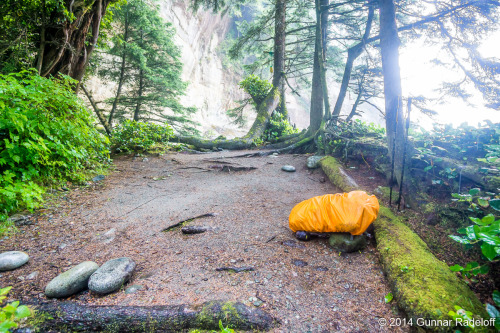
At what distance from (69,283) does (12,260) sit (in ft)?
2.83

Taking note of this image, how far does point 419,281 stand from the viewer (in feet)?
5.72

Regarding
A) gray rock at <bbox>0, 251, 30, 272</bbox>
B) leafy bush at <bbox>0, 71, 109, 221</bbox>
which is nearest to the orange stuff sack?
gray rock at <bbox>0, 251, 30, 272</bbox>

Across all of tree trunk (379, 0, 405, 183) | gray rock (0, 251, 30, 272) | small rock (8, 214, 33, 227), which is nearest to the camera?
gray rock (0, 251, 30, 272)

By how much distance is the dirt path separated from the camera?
5.78 ft

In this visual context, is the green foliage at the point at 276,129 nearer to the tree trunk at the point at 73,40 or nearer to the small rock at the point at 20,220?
the tree trunk at the point at 73,40

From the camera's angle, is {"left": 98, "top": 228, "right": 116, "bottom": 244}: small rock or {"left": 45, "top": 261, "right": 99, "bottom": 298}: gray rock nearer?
{"left": 45, "top": 261, "right": 99, "bottom": 298}: gray rock

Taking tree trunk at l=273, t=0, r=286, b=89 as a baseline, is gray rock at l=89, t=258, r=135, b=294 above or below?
below

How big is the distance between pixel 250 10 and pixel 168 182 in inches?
1192

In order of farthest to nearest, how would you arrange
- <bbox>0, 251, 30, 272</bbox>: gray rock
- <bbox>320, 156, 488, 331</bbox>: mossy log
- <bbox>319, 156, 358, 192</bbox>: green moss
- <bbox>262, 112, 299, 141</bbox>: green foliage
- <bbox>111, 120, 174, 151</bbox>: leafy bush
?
<bbox>262, 112, 299, 141</bbox>: green foliage
<bbox>111, 120, 174, 151</bbox>: leafy bush
<bbox>319, 156, 358, 192</bbox>: green moss
<bbox>0, 251, 30, 272</bbox>: gray rock
<bbox>320, 156, 488, 331</bbox>: mossy log

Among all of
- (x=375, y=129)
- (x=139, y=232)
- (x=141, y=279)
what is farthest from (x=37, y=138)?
(x=375, y=129)

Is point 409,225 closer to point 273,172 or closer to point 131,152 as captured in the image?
point 273,172

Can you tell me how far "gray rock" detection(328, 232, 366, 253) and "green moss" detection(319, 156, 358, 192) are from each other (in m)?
1.56

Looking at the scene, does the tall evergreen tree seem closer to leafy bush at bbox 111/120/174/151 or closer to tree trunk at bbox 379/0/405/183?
leafy bush at bbox 111/120/174/151

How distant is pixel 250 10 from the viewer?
27.5 meters
